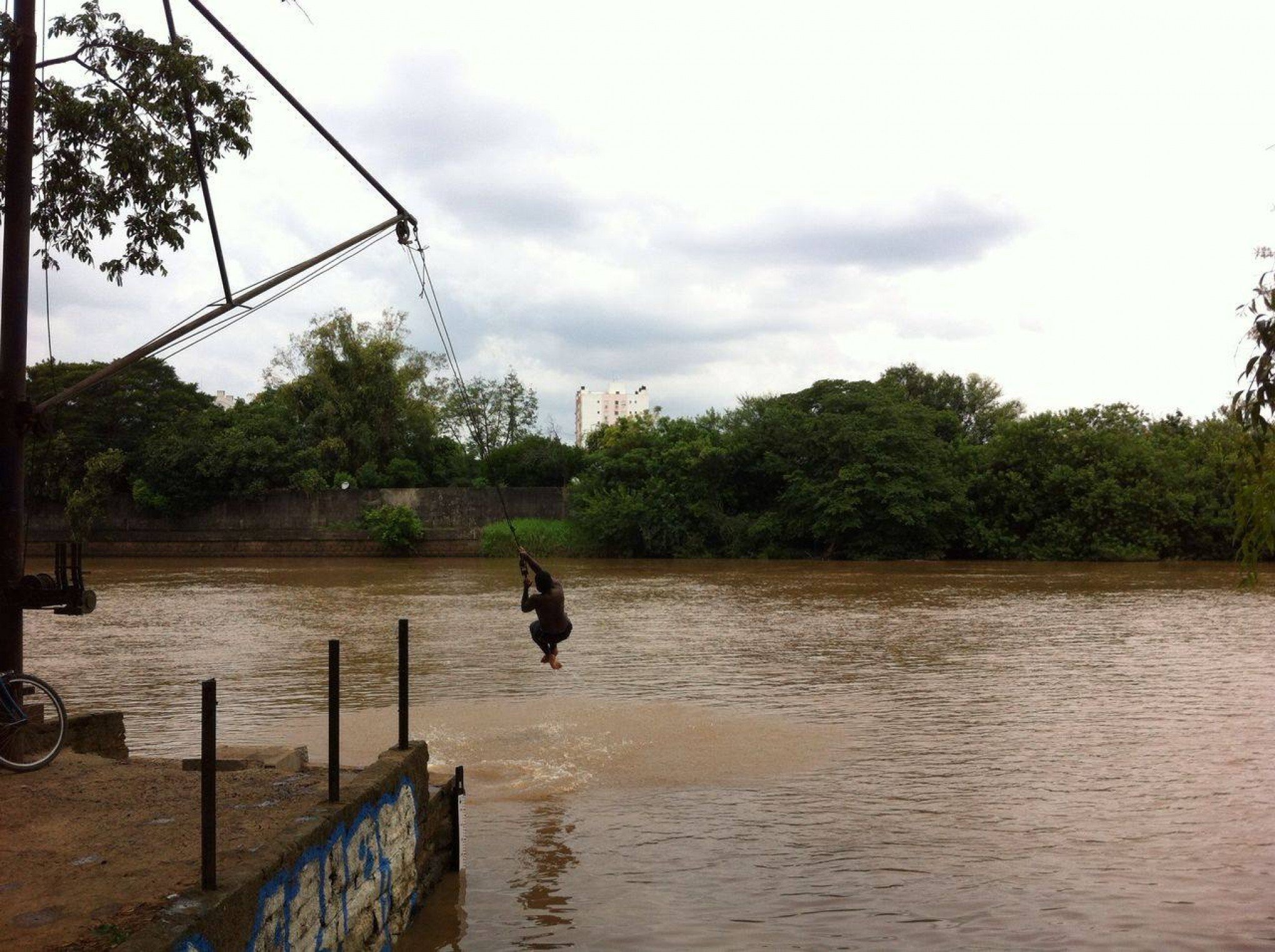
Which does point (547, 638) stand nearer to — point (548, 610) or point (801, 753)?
point (548, 610)

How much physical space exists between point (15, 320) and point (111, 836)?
12.6ft

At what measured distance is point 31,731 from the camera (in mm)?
7348

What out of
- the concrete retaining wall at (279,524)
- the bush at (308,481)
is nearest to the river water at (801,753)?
the bush at (308,481)

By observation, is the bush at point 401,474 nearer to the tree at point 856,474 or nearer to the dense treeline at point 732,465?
the dense treeline at point 732,465

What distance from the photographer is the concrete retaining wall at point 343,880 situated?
4438 mm

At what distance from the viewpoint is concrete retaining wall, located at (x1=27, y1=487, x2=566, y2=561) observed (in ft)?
174

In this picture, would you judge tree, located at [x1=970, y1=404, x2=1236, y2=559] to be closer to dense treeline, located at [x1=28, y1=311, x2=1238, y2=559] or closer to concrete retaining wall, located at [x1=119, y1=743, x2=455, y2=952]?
dense treeline, located at [x1=28, y1=311, x2=1238, y2=559]

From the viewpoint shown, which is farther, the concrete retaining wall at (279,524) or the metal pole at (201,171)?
the concrete retaining wall at (279,524)

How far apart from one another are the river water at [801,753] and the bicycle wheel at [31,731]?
2.71 metres

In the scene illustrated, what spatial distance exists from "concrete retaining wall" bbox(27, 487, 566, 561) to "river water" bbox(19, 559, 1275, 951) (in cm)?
2735

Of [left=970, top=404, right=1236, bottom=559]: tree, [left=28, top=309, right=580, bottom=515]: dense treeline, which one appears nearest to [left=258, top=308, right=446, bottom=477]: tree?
[left=28, top=309, right=580, bottom=515]: dense treeline

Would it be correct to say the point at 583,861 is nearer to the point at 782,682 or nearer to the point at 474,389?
the point at 782,682

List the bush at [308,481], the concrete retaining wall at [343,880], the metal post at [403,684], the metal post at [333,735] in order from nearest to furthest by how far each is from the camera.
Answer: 1. the concrete retaining wall at [343,880]
2. the metal post at [333,735]
3. the metal post at [403,684]
4. the bush at [308,481]

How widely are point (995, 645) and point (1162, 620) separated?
19.2 ft
